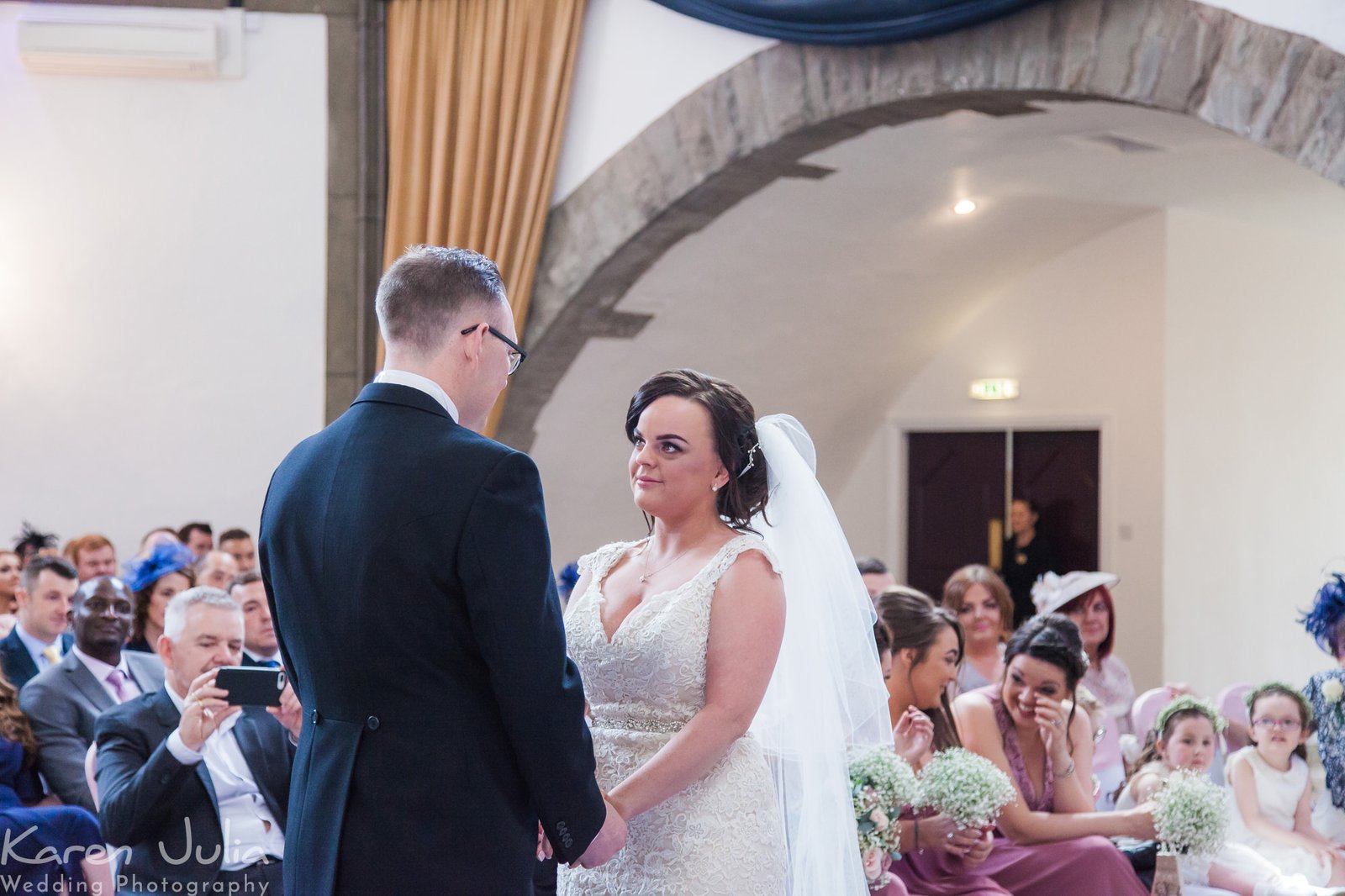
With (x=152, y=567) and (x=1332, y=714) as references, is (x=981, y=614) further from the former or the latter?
(x=152, y=567)

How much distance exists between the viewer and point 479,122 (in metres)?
7.36

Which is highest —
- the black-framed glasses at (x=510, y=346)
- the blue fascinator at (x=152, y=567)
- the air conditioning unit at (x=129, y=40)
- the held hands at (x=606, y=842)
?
the air conditioning unit at (x=129, y=40)

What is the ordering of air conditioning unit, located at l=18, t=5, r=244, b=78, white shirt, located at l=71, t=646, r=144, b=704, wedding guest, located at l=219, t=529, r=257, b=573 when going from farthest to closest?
air conditioning unit, located at l=18, t=5, r=244, b=78, wedding guest, located at l=219, t=529, r=257, b=573, white shirt, located at l=71, t=646, r=144, b=704

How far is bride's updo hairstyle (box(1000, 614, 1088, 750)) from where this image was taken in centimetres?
383

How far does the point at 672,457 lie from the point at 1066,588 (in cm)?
346

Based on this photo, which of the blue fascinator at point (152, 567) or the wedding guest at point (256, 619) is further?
the blue fascinator at point (152, 567)

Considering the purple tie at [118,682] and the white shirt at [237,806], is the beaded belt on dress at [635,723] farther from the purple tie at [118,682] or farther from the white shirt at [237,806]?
the purple tie at [118,682]

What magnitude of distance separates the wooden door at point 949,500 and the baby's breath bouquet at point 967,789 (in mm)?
6485

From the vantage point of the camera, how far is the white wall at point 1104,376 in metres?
8.67

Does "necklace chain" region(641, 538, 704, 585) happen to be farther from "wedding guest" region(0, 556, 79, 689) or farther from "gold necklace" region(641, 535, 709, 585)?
"wedding guest" region(0, 556, 79, 689)

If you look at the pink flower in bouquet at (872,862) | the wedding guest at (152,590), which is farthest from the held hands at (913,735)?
the wedding guest at (152,590)

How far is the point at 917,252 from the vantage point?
Answer: 27.1ft

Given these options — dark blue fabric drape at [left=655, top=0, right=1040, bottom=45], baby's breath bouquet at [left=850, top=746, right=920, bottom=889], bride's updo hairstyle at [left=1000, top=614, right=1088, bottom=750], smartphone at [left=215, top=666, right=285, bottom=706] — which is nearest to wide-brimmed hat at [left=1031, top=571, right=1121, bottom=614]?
bride's updo hairstyle at [left=1000, top=614, right=1088, bottom=750]

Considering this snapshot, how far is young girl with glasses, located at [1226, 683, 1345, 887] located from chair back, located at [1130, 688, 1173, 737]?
750 mm
